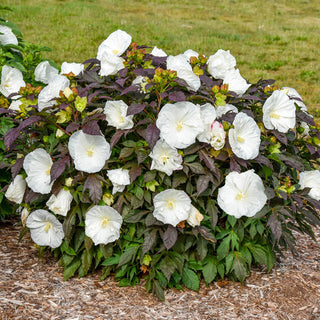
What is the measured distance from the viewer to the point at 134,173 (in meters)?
2.50

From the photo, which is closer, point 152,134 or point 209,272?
point 152,134

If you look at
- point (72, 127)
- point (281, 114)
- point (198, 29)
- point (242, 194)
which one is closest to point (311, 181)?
point (281, 114)

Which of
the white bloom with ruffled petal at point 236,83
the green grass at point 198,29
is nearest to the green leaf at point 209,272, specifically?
the white bloom with ruffled petal at point 236,83

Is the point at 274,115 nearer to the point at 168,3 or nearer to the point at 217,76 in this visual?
the point at 217,76

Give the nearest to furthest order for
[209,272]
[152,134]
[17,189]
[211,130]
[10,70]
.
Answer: [152,134], [211,130], [209,272], [17,189], [10,70]

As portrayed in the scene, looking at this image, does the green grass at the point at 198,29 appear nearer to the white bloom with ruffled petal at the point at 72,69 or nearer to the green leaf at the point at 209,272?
the white bloom with ruffled petal at the point at 72,69

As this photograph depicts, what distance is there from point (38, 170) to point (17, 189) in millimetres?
278

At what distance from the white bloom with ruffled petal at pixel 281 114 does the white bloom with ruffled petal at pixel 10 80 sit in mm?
1676

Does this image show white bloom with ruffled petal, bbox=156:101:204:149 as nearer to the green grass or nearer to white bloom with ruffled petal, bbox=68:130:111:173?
white bloom with ruffled petal, bbox=68:130:111:173

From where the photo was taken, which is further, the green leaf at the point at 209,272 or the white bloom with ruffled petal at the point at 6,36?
the white bloom with ruffled petal at the point at 6,36

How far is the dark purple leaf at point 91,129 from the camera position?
7.91 feet

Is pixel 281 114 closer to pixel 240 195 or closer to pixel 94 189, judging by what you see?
pixel 240 195

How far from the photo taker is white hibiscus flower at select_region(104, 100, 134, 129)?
252 centimetres

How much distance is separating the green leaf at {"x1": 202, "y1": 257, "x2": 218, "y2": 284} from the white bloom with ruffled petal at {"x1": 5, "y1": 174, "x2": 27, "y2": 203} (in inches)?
48.5
